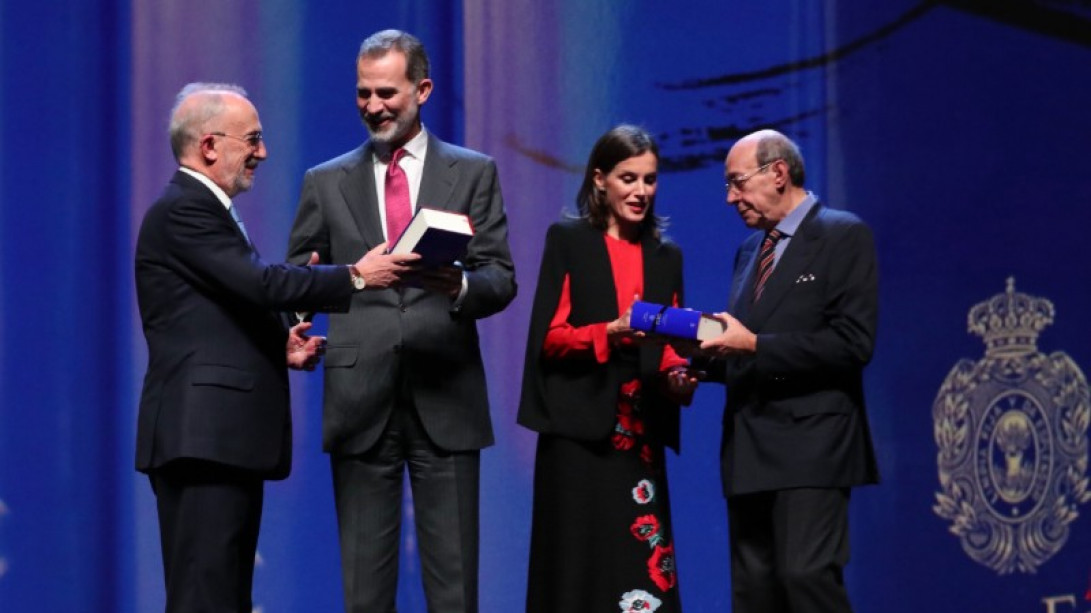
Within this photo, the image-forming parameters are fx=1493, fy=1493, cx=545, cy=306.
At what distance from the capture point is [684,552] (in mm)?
4695

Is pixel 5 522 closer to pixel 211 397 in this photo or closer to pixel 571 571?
pixel 211 397

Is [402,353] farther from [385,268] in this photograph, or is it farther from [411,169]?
[411,169]

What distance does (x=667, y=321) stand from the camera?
3.29 metres

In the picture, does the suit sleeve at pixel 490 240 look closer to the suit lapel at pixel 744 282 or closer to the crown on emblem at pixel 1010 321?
the suit lapel at pixel 744 282

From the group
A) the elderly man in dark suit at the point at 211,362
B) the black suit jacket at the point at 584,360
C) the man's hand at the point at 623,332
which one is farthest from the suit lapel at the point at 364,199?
the man's hand at the point at 623,332

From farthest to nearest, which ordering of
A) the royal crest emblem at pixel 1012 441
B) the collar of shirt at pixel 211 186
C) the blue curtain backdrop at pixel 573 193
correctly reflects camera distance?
Answer: the royal crest emblem at pixel 1012 441
the blue curtain backdrop at pixel 573 193
the collar of shirt at pixel 211 186

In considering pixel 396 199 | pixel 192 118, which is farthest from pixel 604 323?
pixel 192 118

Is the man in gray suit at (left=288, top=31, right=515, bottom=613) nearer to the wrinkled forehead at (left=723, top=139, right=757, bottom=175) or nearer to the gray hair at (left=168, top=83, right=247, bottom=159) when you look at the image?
the gray hair at (left=168, top=83, right=247, bottom=159)

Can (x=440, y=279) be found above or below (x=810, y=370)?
above

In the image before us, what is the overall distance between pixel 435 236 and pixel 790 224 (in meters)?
0.92

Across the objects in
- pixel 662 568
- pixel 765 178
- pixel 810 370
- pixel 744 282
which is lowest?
pixel 662 568

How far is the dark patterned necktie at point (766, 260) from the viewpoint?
350 cm

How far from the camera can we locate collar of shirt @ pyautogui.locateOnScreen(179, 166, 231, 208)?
315 cm

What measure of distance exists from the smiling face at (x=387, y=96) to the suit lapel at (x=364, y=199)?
0.28ft
